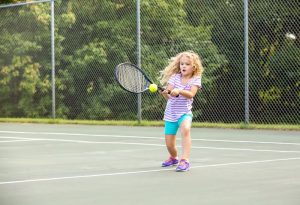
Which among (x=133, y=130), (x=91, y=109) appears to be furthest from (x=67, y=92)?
(x=133, y=130)

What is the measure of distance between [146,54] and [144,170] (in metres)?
9.18

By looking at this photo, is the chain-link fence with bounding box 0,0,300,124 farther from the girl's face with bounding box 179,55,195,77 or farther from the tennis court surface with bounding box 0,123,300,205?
the girl's face with bounding box 179,55,195,77

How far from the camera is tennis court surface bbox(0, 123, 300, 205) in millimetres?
6555

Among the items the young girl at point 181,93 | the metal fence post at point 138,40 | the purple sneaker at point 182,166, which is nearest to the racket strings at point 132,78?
the young girl at point 181,93

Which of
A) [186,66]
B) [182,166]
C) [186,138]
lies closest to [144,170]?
[182,166]

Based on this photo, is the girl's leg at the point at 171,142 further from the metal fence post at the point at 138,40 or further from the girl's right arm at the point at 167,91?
the metal fence post at the point at 138,40

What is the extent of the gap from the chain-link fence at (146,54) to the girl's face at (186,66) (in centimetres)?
745

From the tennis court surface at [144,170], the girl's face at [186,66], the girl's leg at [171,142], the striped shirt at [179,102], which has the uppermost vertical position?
the girl's face at [186,66]

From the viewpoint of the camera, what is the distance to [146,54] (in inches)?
698

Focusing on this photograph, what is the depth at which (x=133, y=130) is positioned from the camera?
51.4ft

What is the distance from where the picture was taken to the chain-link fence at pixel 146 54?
54.5ft

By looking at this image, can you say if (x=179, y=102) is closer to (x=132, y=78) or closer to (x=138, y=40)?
(x=132, y=78)

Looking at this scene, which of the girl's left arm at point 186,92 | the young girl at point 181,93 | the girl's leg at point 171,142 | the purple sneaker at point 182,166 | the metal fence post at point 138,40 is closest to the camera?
the purple sneaker at point 182,166

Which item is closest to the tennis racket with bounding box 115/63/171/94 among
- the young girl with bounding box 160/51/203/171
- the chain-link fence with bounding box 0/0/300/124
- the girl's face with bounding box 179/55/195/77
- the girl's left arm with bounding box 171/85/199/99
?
the young girl with bounding box 160/51/203/171
